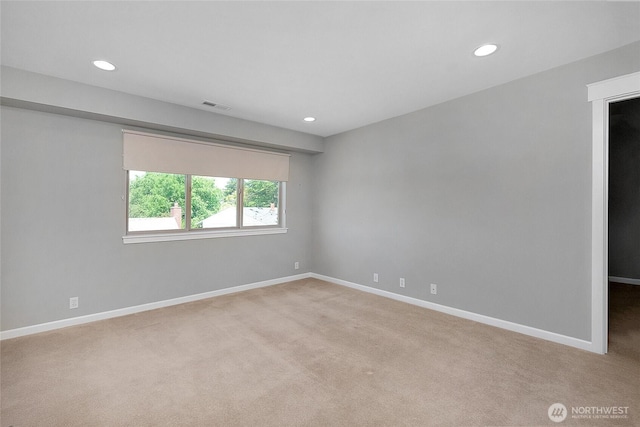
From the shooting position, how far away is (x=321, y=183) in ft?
17.7

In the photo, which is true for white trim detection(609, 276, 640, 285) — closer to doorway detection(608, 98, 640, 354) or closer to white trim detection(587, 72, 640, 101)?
doorway detection(608, 98, 640, 354)

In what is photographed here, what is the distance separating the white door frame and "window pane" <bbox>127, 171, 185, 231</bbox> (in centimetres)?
457

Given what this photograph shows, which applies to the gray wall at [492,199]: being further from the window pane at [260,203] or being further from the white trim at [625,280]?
the white trim at [625,280]

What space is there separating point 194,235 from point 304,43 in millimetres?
2961

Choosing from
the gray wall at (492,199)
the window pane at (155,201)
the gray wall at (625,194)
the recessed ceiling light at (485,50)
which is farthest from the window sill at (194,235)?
the gray wall at (625,194)

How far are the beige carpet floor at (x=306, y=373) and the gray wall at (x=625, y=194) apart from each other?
98.8 inches

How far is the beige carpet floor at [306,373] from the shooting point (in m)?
1.82

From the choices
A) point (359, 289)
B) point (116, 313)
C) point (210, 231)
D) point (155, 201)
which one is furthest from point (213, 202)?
point (359, 289)

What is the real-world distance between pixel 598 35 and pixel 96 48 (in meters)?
3.92

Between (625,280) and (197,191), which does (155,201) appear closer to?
(197,191)

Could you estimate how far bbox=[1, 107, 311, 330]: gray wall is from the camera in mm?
2898

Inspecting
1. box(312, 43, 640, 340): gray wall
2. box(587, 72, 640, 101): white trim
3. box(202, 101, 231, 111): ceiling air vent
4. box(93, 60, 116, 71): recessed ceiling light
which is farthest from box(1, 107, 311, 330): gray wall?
box(587, 72, 640, 101): white trim

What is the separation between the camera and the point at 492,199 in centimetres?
319

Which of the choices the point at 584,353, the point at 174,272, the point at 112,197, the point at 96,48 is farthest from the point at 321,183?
the point at 584,353
